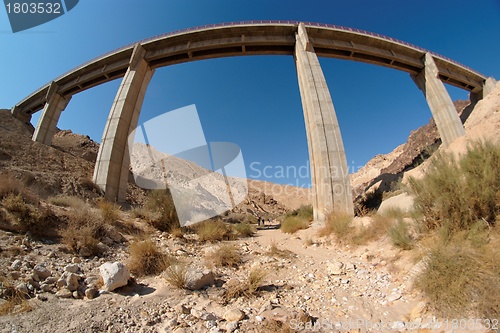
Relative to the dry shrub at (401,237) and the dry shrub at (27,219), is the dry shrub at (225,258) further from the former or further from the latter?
the dry shrub at (27,219)

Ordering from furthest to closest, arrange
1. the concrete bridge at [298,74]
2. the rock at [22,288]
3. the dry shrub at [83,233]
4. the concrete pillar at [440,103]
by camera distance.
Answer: the concrete pillar at [440,103] → the concrete bridge at [298,74] → the dry shrub at [83,233] → the rock at [22,288]

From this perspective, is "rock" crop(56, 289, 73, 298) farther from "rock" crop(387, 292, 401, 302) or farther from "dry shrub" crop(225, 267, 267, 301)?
"rock" crop(387, 292, 401, 302)

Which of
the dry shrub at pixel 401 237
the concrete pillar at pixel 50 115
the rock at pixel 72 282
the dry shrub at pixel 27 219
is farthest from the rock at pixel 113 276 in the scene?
the concrete pillar at pixel 50 115

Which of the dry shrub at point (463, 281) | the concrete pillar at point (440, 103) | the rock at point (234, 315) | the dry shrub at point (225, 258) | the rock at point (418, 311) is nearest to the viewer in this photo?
the dry shrub at point (463, 281)

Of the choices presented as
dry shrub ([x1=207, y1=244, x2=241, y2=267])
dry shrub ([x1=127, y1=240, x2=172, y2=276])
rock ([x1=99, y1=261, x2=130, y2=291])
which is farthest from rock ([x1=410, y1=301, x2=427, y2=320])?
rock ([x1=99, y1=261, x2=130, y2=291])

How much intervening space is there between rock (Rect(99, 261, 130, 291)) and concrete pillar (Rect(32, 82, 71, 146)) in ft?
60.2

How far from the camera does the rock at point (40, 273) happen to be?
107 inches

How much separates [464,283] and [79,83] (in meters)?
20.8

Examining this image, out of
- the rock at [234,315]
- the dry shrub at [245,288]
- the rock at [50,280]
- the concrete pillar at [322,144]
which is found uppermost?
the concrete pillar at [322,144]

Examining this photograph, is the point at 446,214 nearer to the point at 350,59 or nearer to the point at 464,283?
the point at 464,283

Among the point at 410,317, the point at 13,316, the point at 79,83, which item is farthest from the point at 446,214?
the point at 79,83

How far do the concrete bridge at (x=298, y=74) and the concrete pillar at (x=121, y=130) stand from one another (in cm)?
5

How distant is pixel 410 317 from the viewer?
2.07 meters

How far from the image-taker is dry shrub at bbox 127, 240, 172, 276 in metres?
3.40
